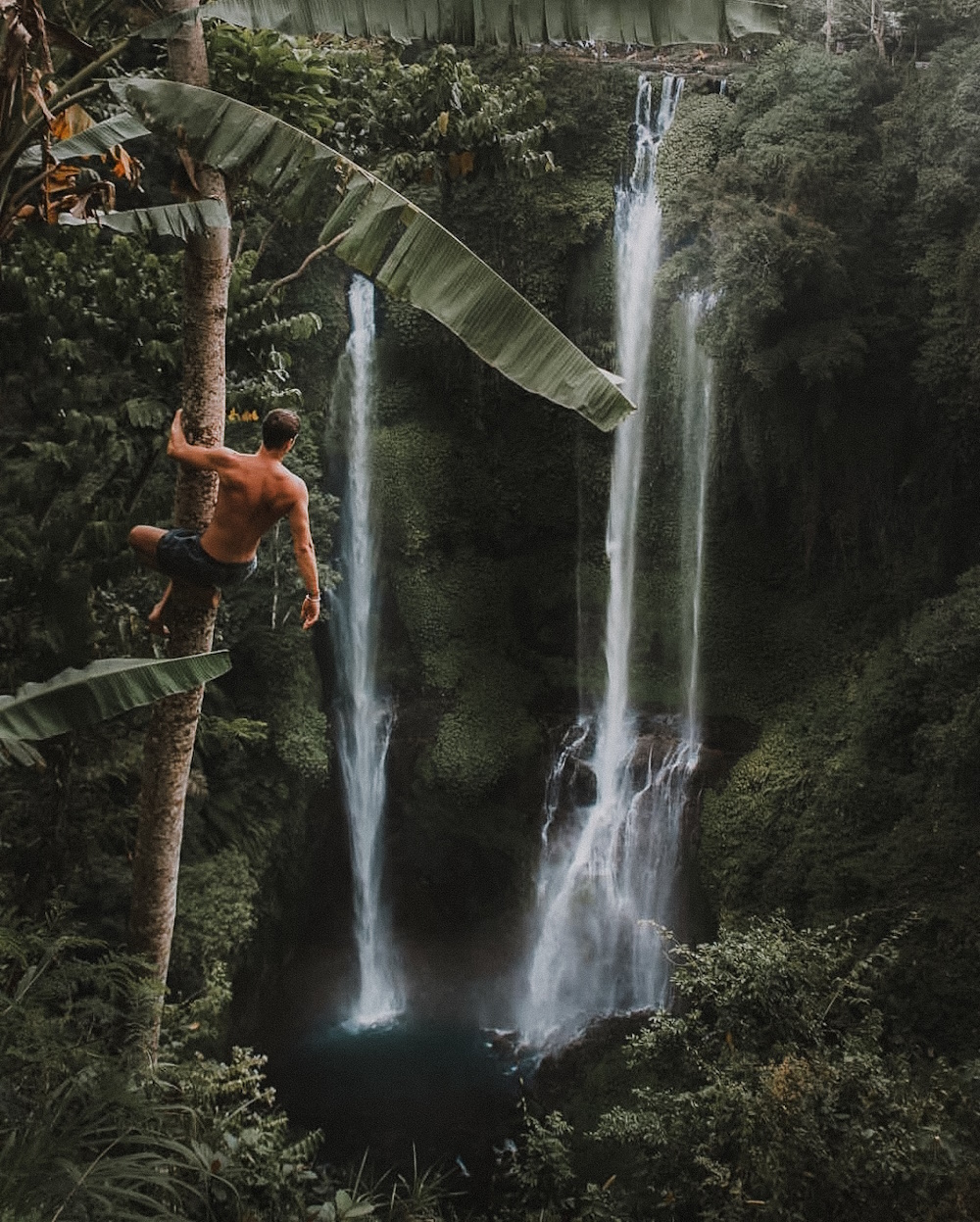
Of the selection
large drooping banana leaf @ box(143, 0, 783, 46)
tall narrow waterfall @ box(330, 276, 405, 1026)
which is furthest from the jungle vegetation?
large drooping banana leaf @ box(143, 0, 783, 46)

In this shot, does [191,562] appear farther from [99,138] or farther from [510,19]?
[510,19]

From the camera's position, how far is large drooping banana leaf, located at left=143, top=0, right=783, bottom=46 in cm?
407

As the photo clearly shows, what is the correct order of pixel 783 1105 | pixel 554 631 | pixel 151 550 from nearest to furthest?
1. pixel 151 550
2. pixel 783 1105
3. pixel 554 631

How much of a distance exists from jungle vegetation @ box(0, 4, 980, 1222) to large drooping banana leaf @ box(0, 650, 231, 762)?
1402mm

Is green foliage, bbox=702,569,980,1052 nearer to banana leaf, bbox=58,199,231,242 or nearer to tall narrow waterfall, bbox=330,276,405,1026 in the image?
tall narrow waterfall, bbox=330,276,405,1026

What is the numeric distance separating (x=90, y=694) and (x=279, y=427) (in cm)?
128

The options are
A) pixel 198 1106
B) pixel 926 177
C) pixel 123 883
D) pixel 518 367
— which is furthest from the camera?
pixel 926 177

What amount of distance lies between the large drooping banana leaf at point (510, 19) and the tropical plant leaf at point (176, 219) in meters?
0.64

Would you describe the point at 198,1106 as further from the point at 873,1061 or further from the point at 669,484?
the point at 669,484

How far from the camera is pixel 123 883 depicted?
7.63 metres

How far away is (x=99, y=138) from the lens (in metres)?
4.43

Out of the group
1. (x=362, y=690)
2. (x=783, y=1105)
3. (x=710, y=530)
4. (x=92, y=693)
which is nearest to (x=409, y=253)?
(x=92, y=693)

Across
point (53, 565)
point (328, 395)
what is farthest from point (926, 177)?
point (53, 565)

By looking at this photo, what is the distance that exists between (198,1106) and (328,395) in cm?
838
